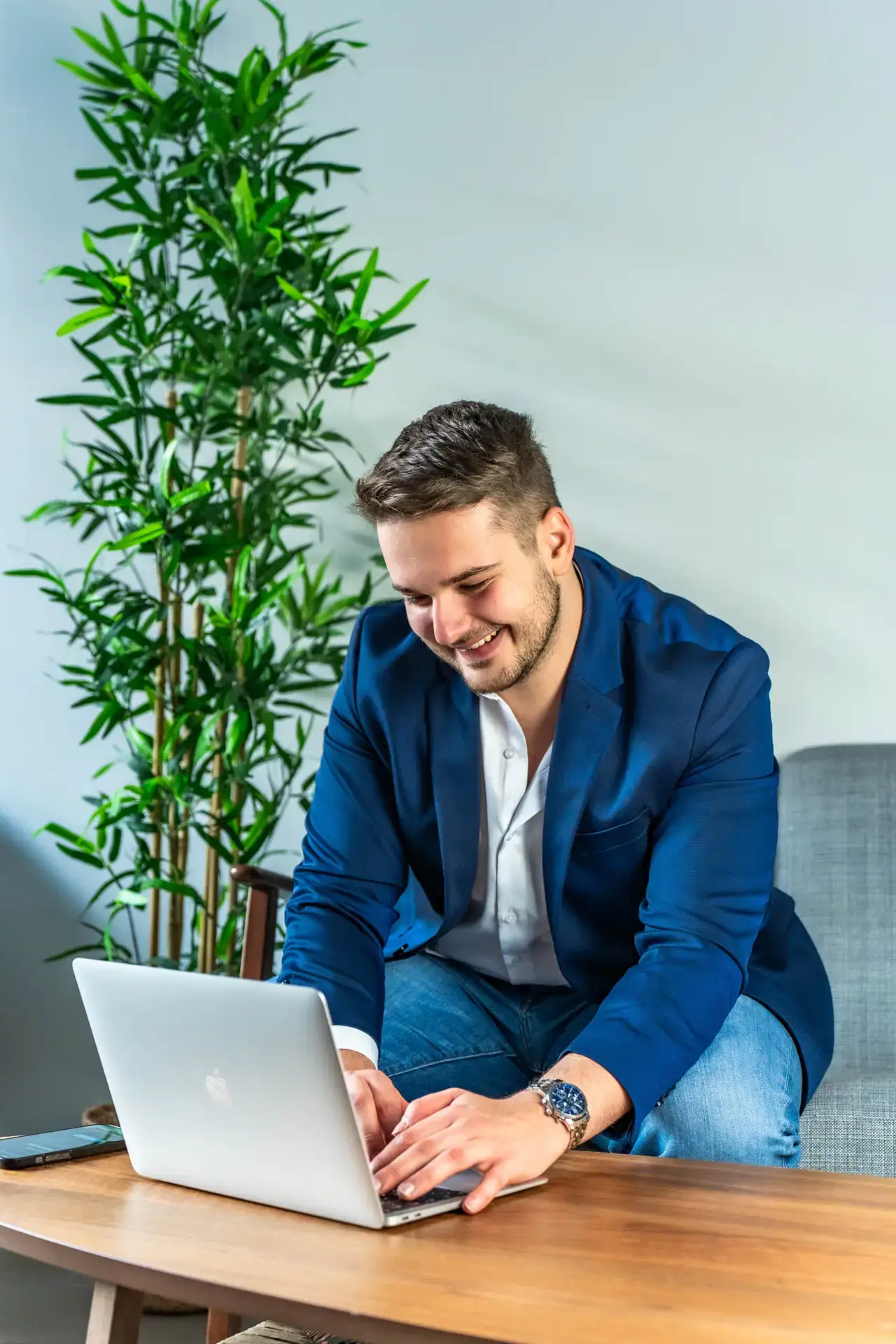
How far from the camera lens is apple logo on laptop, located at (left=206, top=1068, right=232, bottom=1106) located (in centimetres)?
106

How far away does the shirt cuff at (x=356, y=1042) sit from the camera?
4.87ft

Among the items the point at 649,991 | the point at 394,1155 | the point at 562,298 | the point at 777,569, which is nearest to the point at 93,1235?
the point at 394,1155

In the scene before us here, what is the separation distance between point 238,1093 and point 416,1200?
0.53ft

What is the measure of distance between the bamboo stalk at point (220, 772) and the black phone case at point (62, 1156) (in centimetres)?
107

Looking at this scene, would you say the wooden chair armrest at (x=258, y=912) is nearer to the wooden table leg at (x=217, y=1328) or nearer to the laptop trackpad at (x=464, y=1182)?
the wooden table leg at (x=217, y=1328)

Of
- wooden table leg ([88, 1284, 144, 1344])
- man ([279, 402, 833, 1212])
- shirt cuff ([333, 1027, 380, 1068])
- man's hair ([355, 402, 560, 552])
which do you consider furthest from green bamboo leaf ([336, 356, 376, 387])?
wooden table leg ([88, 1284, 144, 1344])

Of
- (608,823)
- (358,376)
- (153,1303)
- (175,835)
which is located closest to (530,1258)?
(608,823)

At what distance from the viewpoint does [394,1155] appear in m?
1.10

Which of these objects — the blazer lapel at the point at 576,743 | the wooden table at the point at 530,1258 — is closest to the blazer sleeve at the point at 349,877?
the blazer lapel at the point at 576,743

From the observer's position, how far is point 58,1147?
1251 millimetres

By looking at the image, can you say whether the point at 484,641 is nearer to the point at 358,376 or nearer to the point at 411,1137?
the point at 411,1137

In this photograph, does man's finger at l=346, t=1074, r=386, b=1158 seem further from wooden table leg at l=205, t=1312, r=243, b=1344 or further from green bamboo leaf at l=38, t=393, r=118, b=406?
green bamboo leaf at l=38, t=393, r=118, b=406

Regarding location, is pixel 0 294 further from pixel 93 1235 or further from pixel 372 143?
pixel 93 1235

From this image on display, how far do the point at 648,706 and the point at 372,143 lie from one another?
5.70ft
